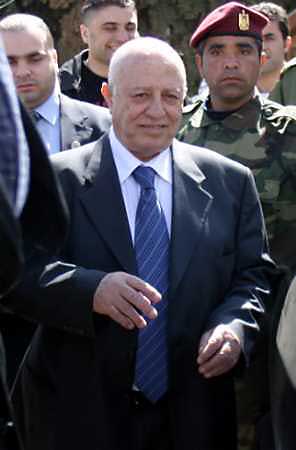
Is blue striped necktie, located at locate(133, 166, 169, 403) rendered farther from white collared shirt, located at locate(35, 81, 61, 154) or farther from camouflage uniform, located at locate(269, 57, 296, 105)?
camouflage uniform, located at locate(269, 57, 296, 105)

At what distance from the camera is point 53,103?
4.88 m

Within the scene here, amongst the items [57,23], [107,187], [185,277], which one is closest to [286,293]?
[185,277]

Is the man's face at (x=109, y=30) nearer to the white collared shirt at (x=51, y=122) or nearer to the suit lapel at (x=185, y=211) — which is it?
the white collared shirt at (x=51, y=122)

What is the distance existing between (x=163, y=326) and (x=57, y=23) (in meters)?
7.24

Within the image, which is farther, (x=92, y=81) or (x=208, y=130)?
(x=92, y=81)

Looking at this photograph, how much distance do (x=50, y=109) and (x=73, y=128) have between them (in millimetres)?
169

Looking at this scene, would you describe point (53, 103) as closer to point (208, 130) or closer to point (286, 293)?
point (208, 130)

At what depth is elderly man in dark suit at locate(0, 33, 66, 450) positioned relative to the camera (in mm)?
1759

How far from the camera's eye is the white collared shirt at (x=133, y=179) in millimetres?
3822

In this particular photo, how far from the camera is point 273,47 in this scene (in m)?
6.73

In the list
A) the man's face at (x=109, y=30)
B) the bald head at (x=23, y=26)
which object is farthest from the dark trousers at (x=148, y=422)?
the man's face at (x=109, y=30)

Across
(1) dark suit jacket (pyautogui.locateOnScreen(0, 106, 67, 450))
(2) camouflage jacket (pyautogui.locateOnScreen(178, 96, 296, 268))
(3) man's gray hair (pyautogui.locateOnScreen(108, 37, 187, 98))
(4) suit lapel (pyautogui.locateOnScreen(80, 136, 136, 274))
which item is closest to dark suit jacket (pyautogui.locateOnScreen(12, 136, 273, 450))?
(4) suit lapel (pyautogui.locateOnScreen(80, 136, 136, 274))

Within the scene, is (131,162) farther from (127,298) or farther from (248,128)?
(248,128)

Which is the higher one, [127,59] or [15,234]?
[15,234]
